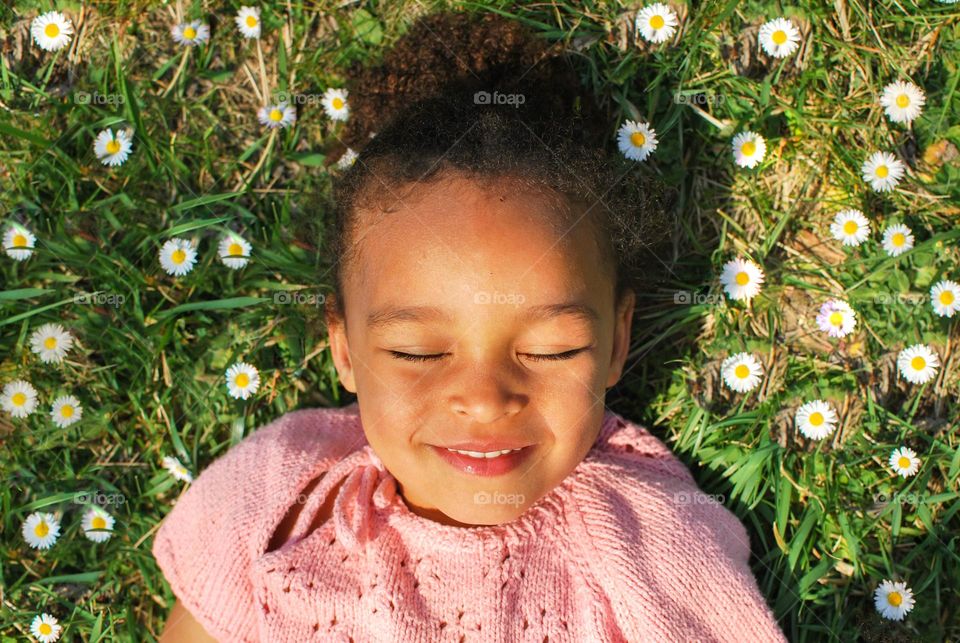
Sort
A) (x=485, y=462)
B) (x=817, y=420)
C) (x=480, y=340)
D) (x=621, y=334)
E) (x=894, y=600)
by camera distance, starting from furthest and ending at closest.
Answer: (x=817, y=420), (x=894, y=600), (x=621, y=334), (x=485, y=462), (x=480, y=340)

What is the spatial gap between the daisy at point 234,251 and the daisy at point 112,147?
443 mm

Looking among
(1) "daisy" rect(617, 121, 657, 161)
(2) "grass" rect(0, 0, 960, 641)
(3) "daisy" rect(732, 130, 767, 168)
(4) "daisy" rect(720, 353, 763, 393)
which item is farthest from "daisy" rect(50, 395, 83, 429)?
(3) "daisy" rect(732, 130, 767, 168)

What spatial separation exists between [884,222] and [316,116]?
6.25 feet

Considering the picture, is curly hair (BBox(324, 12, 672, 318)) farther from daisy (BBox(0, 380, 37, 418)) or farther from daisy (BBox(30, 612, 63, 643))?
daisy (BBox(30, 612, 63, 643))

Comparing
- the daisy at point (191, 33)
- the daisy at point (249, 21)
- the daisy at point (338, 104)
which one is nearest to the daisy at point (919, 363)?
the daisy at point (338, 104)

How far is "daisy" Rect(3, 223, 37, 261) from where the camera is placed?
2.95m

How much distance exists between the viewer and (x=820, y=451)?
2852 millimetres

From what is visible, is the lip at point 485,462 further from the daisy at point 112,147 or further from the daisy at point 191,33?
the daisy at point 191,33

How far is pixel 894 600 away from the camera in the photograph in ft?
8.96

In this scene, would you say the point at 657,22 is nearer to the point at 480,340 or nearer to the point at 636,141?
the point at 636,141

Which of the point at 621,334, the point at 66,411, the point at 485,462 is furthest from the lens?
the point at 66,411

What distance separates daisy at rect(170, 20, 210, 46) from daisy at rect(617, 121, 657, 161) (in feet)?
4.76

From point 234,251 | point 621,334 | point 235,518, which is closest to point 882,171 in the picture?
point 621,334

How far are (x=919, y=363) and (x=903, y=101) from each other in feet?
2.74
